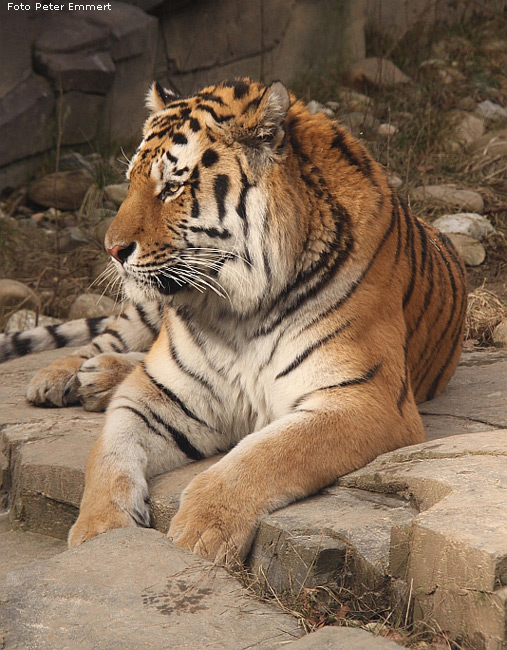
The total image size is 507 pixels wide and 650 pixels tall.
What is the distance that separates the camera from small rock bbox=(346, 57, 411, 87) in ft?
24.7

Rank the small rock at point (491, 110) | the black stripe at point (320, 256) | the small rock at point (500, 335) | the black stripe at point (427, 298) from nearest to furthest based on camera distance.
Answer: the black stripe at point (320, 256), the black stripe at point (427, 298), the small rock at point (500, 335), the small rock at point (491, 110)

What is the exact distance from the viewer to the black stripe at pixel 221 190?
256 cm

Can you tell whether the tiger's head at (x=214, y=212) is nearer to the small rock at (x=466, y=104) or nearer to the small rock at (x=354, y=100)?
the small rock at (x=354, y=100)

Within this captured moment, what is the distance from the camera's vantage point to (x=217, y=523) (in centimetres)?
217

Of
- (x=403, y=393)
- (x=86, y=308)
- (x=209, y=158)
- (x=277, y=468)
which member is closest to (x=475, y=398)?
(x=403, y=393)

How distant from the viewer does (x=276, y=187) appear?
2.56 m

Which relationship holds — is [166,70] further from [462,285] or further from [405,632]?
[405,632]

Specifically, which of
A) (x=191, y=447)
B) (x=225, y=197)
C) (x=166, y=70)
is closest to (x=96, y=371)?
(x=191, y=447)

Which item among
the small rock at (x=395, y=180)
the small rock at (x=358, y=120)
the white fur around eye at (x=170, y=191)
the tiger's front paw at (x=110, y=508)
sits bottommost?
the tiger's front paw at (x=110, y=508)

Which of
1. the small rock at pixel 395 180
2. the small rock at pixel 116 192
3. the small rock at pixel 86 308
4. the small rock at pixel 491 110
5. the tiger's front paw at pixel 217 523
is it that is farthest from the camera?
the small rock at pixel 491 110

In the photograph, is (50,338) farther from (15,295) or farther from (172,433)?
(172,433)

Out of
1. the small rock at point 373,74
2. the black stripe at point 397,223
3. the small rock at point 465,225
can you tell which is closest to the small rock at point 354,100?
the small rock at point 373,74

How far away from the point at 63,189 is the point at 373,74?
2880 mm

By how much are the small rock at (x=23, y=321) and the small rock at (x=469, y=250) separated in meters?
2.51
